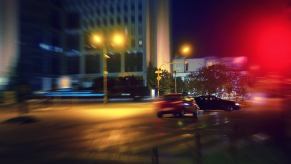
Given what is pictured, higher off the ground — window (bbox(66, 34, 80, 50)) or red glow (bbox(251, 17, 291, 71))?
window (bbox(66, 34, 80, 50))

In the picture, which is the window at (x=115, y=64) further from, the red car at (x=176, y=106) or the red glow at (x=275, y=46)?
the red glow at (x=275, y=46)

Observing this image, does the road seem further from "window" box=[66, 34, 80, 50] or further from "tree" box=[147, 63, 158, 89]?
"window" box=[66, 34, 80, 50]

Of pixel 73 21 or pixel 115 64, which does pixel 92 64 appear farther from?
pixel 73 21

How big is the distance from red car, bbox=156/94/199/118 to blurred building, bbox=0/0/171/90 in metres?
69.3

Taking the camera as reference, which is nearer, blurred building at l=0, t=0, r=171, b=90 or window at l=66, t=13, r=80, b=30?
window at l=66, t=13, r=80, b=30

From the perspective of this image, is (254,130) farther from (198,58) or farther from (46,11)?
(198,58)

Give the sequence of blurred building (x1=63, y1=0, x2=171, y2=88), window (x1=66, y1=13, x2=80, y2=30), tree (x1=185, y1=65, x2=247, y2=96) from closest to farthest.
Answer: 1. tree (x1=185, y1=65, x2=247, y2=96)
2. window (x1=66, y1=13, x2=80, y2=30)
3. blurred building (x1=63, y1=0, x2=171, y2=88)

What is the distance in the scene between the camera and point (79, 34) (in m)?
106

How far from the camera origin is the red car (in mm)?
26891

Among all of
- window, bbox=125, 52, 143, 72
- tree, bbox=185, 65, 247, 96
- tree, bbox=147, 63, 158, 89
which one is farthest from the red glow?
window, bbox=125, 52, 143, 72

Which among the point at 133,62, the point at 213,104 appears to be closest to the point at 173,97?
the point at 213,104

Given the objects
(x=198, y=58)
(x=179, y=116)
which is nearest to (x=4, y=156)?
(x=179, y=116)

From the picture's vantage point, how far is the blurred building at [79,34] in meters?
95.4

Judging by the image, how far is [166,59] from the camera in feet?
368
